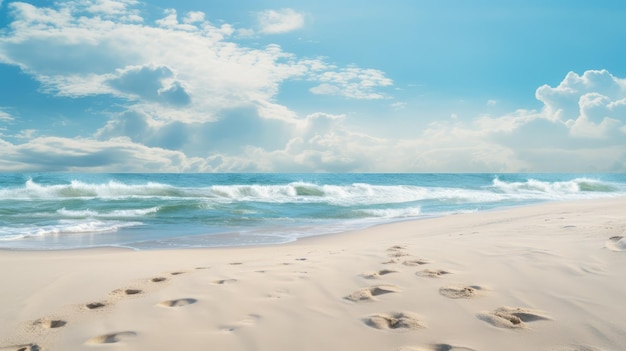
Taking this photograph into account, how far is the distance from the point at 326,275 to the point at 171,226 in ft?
28.5

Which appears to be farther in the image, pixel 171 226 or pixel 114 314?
pixel 171 226

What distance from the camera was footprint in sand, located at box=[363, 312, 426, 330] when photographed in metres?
2.61

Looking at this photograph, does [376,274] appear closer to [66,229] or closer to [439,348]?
[439,348]

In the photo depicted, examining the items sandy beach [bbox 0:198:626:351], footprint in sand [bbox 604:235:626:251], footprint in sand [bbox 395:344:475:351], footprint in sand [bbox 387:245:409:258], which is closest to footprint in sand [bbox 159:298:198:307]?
sandy beach [bbox 0:198:626:351]

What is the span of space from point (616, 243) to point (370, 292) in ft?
10.6

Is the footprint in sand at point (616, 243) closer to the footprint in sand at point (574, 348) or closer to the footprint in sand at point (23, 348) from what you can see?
the footprint in sand at point (574, 348)

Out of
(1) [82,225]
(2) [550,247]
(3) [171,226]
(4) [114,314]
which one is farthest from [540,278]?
(1) [82,225]

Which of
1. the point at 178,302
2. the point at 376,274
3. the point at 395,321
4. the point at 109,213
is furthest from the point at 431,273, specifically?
the point at 109,213

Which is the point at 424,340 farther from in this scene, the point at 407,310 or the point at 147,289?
the point at 147,289

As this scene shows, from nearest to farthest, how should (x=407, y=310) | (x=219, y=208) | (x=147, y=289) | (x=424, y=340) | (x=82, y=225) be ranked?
(x=424, y=340) → (x=407, y=310) → (x=147, y=289) → (x=82, y=225) → (x=219, y=208)

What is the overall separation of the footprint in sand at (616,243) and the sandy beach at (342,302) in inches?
0.7

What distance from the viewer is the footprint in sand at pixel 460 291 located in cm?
312

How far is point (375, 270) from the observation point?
4.09 metres

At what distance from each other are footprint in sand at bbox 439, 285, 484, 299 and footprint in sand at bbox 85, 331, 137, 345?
2.39 meters
